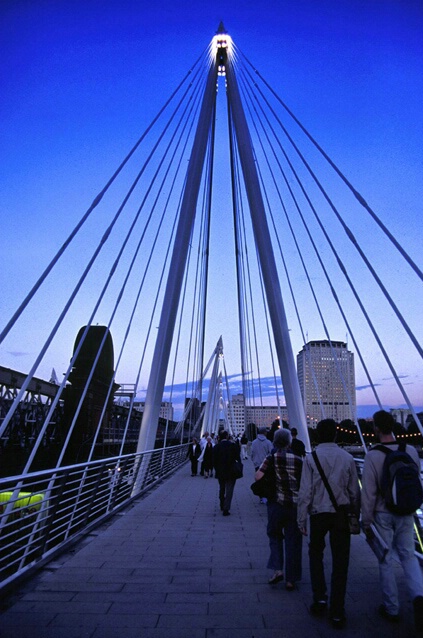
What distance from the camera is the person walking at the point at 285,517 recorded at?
3.82m

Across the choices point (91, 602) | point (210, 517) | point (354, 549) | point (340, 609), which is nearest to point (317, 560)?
point (340, 609)

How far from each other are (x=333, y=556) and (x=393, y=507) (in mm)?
539

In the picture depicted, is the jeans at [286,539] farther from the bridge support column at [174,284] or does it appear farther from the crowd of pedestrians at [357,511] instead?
the bridge support column at [174,284]

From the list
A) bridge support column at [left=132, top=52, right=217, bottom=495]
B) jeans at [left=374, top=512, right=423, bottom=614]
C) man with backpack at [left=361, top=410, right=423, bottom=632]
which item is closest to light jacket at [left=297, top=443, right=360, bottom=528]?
man with backpack at [left=361, top=410, right=423, bottom=632]

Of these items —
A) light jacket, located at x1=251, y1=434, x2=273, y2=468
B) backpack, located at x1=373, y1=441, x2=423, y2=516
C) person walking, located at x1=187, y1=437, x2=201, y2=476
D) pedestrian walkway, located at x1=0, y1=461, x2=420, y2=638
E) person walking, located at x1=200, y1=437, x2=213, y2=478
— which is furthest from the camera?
person walking, located at x1=187, y1=437, x2=201, y2=476

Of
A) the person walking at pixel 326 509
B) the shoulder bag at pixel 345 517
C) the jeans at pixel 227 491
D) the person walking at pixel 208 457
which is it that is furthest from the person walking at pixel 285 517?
the person walking at pixel 208 457

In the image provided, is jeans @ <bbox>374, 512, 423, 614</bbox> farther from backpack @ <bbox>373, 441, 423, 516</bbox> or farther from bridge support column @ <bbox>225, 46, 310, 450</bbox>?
bridge support column @ <bbox>225, 46, 310, 450</bbox>

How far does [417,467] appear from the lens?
319 cm

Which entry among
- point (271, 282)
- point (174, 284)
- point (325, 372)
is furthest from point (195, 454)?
point (325, 372)

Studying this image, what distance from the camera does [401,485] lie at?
10.0 feet

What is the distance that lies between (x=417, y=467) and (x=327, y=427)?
0.64 m

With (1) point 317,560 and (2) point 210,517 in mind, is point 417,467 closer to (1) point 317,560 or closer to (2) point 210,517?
(1) point 317,560

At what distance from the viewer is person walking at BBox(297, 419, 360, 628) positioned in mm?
3166

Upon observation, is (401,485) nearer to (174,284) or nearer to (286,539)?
(286,539)
